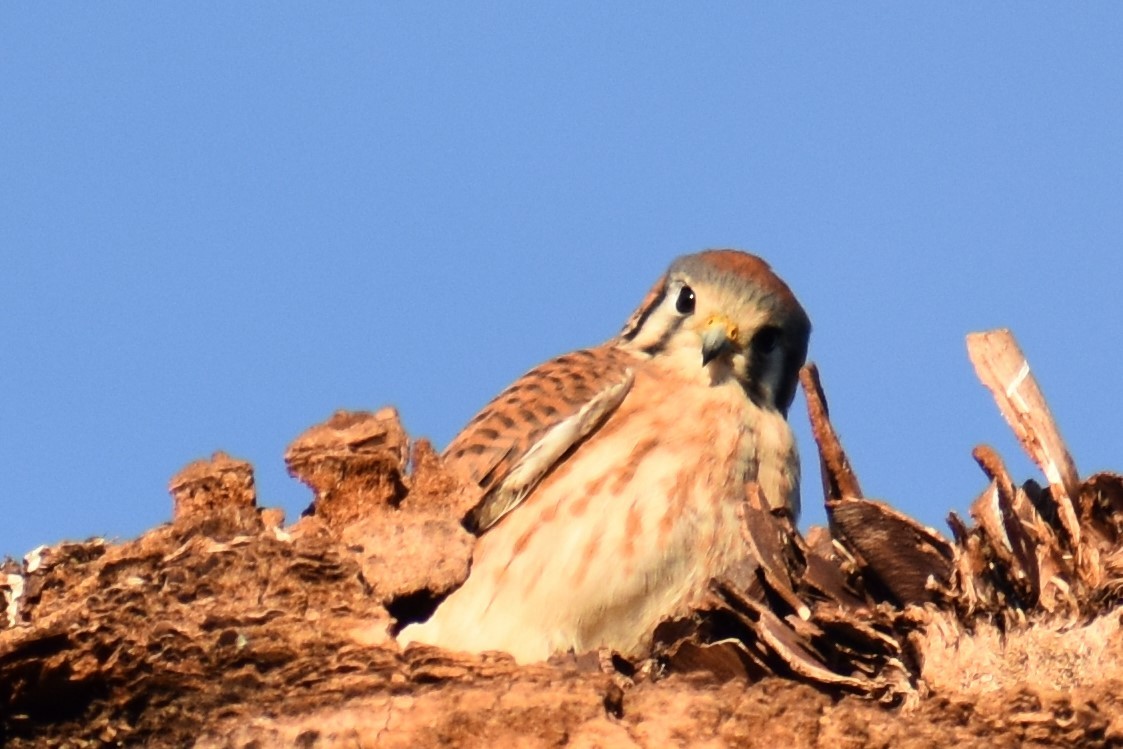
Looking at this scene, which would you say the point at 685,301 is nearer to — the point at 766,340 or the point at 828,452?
the point at 766,340

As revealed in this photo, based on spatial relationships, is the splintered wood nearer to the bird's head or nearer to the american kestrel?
the american kestrel

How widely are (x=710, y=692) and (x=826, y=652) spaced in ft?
1.47

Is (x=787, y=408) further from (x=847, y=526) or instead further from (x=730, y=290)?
(x=847, y=526)

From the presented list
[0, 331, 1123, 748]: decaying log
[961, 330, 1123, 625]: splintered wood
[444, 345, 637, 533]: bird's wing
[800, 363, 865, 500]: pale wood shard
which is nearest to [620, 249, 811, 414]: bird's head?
[444, 345, 637, 533]: bird's wing

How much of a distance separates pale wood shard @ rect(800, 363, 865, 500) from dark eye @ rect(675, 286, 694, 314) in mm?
2574

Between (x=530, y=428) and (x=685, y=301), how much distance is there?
1.48 m

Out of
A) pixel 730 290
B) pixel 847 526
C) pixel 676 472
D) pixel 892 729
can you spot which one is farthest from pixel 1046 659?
pixel 730 290

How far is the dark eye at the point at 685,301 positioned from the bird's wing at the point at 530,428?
2.01 feet

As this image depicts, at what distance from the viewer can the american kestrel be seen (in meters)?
7.59

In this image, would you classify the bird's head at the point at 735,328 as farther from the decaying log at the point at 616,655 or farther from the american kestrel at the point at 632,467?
the decaying log at the point at 616,655

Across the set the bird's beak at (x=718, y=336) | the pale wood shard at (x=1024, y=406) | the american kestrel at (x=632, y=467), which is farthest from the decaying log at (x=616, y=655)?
the bird's beak at (x=718, y=336)

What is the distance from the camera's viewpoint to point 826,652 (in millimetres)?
5746

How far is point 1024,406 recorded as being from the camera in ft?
19.3

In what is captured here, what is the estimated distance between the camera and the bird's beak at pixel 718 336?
8930 millimetres
